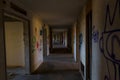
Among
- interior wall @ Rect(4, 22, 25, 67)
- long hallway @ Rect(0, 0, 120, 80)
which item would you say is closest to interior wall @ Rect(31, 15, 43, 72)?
long hallway @ Rect(0, 0, 120, 80)

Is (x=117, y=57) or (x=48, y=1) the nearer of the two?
(x=117, y=57)

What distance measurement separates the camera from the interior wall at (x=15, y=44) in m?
6.66

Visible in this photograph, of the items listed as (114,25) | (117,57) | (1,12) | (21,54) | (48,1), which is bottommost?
(21,54)

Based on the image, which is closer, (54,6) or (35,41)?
(54,6)

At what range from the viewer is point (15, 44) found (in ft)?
22.1

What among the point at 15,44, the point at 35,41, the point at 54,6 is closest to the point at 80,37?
the point at 54,6

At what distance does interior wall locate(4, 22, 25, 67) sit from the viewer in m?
6.66

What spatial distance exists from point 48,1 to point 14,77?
263 cm

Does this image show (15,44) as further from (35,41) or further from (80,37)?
(80,37)

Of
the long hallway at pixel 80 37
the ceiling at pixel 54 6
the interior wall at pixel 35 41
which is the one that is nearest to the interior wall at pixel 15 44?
the long hallway at pixel 80 37

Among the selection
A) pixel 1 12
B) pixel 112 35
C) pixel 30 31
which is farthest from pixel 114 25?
pixel 30 31

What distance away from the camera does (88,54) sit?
3.95m

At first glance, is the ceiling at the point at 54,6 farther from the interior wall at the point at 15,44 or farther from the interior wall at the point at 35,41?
the interior wall at the point at 15,44

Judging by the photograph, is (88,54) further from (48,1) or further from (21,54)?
(21,54)
